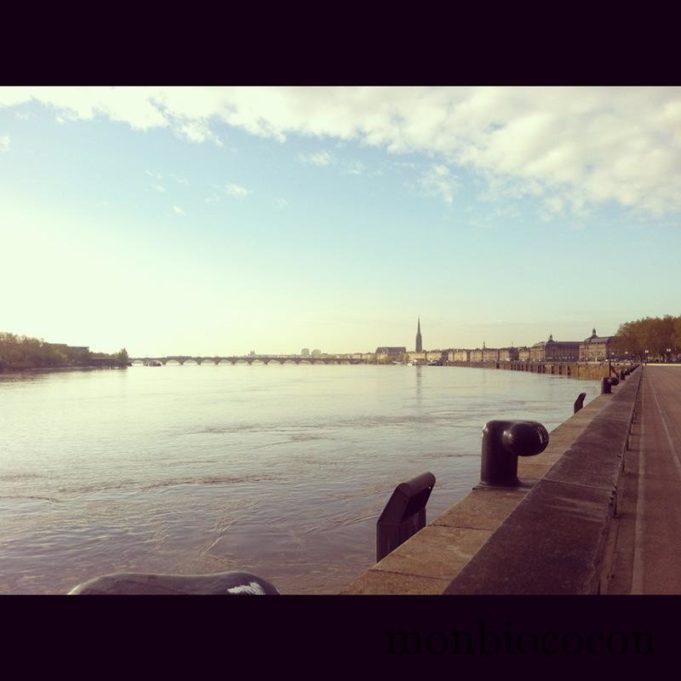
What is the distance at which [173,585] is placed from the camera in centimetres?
222

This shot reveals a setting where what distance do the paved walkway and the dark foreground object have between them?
11.0ft

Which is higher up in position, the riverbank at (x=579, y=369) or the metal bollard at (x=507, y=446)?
the metal bollard at (x=507, y=446)

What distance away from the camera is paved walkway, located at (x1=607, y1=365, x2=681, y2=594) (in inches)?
185

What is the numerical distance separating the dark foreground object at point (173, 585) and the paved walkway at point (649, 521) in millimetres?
3362

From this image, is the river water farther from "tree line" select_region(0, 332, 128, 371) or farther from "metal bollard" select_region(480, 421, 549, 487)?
"tree line" select_region(0, 332, 128, 371)

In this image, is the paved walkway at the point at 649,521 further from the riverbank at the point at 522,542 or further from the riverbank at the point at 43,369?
the riverbank at the point at 43,369

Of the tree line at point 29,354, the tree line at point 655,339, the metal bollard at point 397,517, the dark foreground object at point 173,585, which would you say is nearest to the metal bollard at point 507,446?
the metal bollard at point 397,517

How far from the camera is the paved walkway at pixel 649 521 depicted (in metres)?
4.71

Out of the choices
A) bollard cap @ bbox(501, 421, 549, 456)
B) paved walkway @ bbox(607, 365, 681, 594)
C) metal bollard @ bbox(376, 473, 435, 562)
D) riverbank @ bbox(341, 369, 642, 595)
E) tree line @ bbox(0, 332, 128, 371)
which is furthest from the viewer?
tree line @ bbox(0, 332, 128, 371)

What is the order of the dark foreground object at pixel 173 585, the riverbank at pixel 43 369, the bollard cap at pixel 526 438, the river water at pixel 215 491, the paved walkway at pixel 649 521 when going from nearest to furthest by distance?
1. the dark foreground object at pixel 173 585
2. the paved walkway at pixel 649 521
3. the bollard cap at pixel 526 438
4. the river water at pixel 215 491
5. the riverbank at pixel 43 369

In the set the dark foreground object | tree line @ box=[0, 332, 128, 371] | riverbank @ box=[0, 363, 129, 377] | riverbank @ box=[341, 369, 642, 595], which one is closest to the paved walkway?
riverbank @ box=[341, 369, 642, 595]
